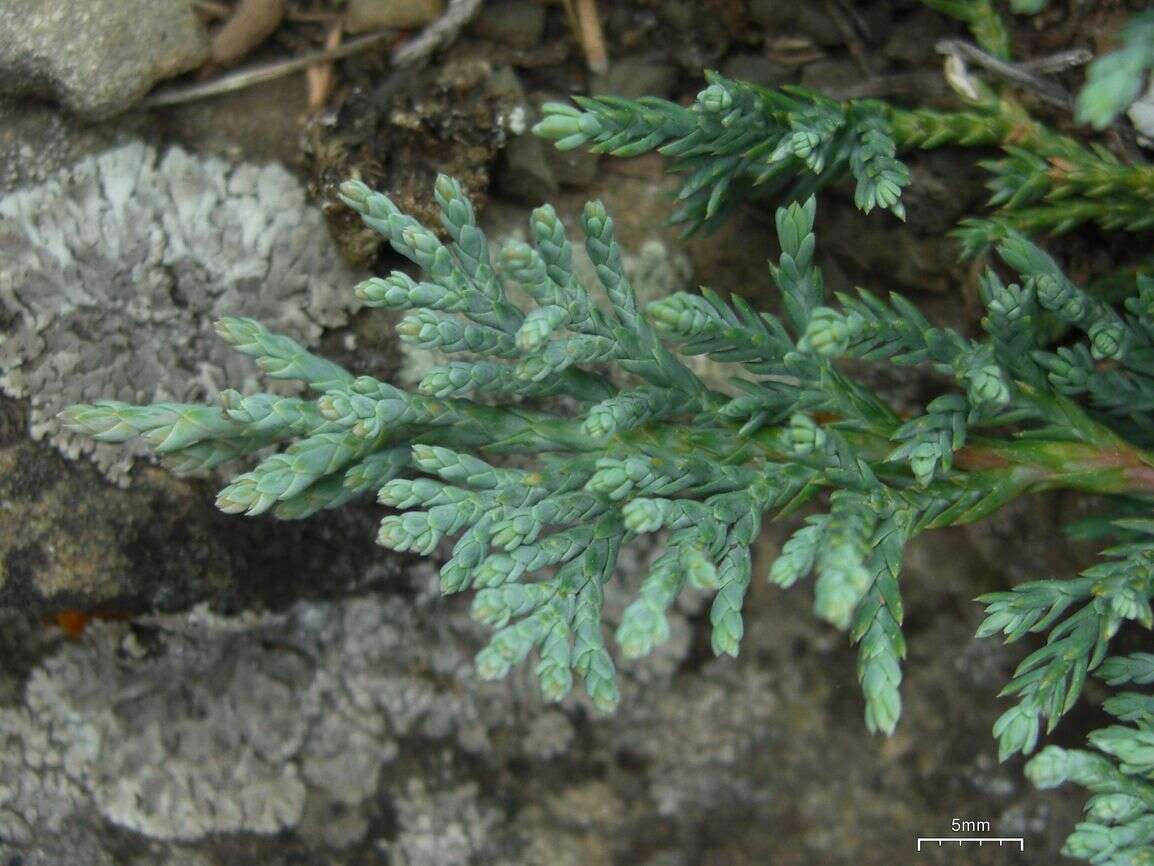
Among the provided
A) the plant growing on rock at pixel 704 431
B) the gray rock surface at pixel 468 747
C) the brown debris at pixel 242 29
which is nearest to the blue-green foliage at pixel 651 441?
the plant growing on rock at pixel 704 431

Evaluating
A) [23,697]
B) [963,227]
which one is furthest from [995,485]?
[23,697]

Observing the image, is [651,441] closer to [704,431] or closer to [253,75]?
[704,431]

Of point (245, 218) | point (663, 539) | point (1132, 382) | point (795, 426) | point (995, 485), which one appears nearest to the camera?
point (795, 426)

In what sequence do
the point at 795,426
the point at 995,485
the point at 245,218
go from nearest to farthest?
the point at 795,426
the point at 995,485
the point at 245,218

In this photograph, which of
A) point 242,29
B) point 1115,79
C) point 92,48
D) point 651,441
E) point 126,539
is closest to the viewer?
point 1115,79

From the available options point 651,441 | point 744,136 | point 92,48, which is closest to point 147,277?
point 92,48

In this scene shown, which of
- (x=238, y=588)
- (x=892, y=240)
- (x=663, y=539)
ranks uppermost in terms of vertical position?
(x=892, y=240)

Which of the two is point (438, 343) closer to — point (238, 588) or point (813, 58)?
point (238, 588)
